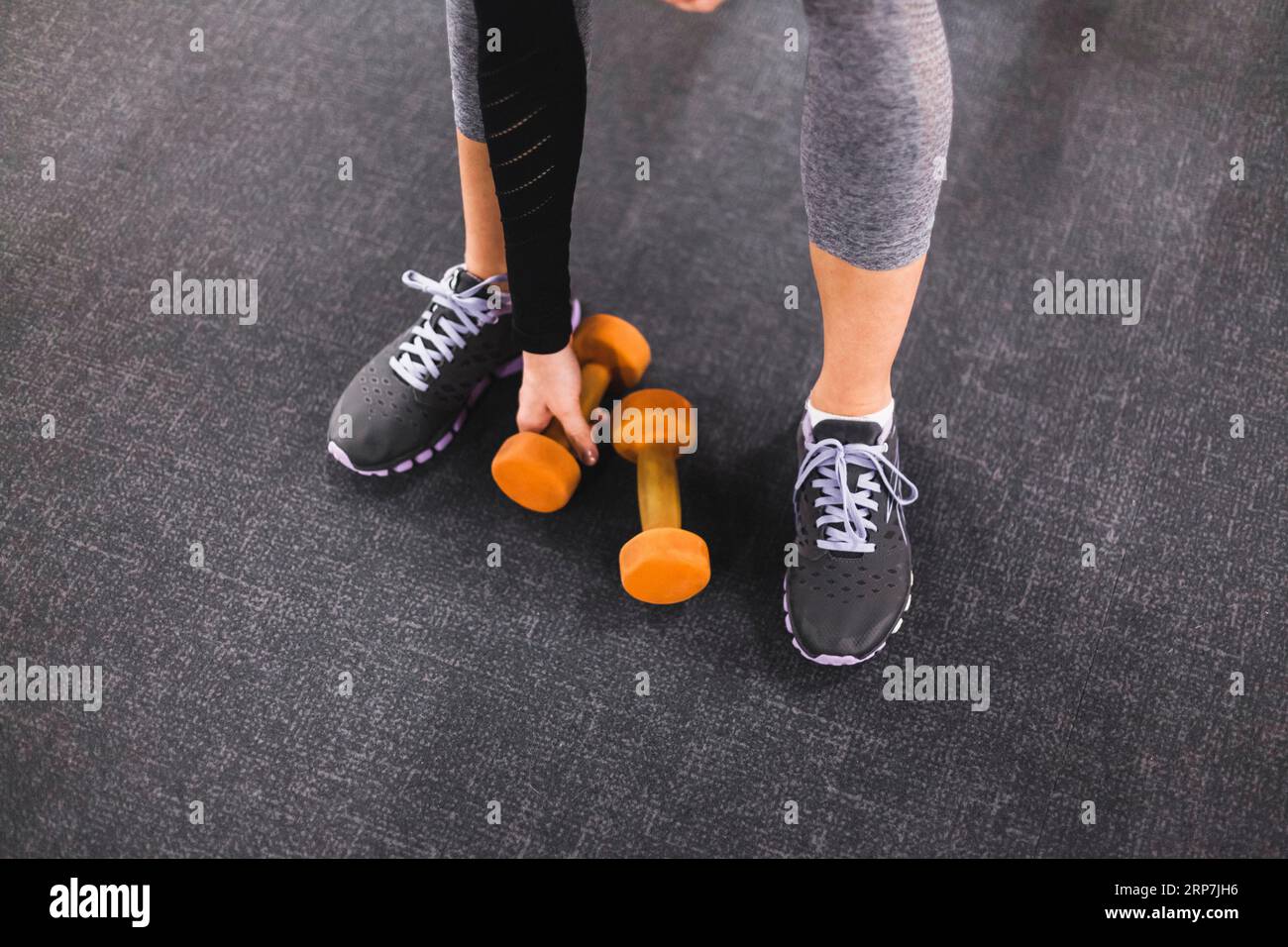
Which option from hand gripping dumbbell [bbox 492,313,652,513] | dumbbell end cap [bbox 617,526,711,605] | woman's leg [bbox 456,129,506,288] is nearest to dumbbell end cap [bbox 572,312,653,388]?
hand gripping dumbbell [bbox 492,313,652,513]

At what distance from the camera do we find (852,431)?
101 cm

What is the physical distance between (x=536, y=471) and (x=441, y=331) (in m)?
0.21

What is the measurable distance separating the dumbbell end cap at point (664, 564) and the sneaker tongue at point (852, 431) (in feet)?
0.53

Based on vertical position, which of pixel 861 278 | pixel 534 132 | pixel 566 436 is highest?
pixel 534 132

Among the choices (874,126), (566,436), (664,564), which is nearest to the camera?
(874,126)

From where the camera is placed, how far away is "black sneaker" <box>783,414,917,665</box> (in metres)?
0.98

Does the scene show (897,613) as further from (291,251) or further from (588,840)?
(291,251)

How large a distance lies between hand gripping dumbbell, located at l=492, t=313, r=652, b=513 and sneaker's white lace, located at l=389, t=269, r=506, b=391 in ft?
0.34

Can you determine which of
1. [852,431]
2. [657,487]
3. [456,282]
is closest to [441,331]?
[456,282]

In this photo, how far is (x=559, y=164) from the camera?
872mm

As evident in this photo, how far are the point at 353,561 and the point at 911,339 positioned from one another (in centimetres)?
66

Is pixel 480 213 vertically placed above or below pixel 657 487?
above

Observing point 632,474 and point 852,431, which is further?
point 632,474

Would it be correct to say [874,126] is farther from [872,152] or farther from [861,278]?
[861,278]
